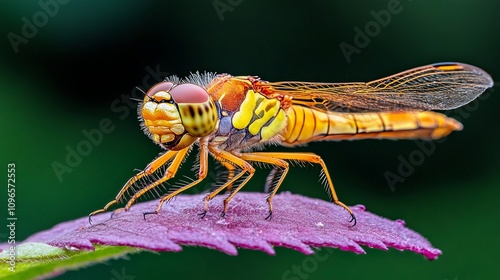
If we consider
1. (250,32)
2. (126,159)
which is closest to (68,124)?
(126,159)

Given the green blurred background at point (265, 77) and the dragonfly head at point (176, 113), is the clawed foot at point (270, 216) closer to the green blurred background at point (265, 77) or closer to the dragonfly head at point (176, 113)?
the dragonfly head at point (176, 113)

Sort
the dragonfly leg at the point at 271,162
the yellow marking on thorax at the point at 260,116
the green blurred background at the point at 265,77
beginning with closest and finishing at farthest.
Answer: the dragonfly leg at the point at 271,162, the yellow marking on thorax at the point at 260,116, the green blurred background at the point at 265,77

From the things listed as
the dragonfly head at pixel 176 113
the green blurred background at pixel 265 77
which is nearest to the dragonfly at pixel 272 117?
the dragonfly head at pixel 176 113

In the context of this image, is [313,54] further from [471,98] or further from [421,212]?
[471,98]

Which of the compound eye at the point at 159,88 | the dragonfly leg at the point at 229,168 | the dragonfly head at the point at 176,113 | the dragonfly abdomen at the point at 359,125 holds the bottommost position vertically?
the dragonfly abdomen at the point at 359,125

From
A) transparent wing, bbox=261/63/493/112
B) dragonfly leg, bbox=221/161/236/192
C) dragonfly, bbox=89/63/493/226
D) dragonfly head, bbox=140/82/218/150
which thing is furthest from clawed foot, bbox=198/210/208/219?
transparent wing, bbox=261/63/493/112

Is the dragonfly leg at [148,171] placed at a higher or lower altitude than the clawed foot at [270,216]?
higher

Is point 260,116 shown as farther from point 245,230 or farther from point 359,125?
point 245,230
